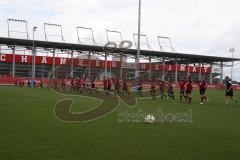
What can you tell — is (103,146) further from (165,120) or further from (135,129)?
(165,120)

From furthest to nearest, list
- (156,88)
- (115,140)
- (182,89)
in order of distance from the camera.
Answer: (156,88), (182,89), (115,140)

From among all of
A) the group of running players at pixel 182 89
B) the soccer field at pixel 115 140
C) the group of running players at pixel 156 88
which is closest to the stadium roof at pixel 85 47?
the group of running players at pixel 156 88

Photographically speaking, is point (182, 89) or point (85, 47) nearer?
point (182, 89)

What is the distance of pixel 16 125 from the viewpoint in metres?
14.7

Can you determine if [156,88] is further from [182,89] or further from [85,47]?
[85,47]

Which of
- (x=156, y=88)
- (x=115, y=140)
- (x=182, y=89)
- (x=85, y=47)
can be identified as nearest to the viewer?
(x=115, y=140)

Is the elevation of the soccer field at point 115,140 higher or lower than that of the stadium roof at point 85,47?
lower

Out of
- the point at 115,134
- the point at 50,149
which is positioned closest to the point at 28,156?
the point at 50,149

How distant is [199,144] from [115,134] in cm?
270

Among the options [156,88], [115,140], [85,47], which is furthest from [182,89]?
[85,47]

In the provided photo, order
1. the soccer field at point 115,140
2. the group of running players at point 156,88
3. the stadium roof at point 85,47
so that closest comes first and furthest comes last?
the soccer field at point 115,140 → the group of running players at point 156,88 → the stadium roof at point 85,47

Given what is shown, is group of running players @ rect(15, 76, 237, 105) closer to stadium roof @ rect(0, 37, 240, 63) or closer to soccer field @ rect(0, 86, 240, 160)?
soccer field @ rect(0, 86, 240, 160)

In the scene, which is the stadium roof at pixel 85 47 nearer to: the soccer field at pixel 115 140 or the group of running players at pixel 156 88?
the group of running players at pixel 156 88

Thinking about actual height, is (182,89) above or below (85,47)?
below
